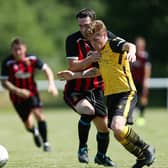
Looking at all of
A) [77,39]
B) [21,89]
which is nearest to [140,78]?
[21,89]

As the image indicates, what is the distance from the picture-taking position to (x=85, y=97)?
35.4 ft

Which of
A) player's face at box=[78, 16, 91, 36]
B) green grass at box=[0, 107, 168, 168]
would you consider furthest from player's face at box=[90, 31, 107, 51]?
green grass at box=[0, 107, 168, 168]

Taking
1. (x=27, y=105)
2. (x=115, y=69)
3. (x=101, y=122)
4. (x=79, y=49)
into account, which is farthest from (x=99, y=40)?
(x=27, y=105)

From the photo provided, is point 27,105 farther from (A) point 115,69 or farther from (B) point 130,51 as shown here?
(B) point 130,51

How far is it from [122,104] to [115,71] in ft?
1.39

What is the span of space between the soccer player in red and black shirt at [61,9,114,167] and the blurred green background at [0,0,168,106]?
76.4 feet

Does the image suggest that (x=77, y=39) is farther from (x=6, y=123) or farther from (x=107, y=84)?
(x=6, y=123)

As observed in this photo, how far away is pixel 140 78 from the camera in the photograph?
2098cm

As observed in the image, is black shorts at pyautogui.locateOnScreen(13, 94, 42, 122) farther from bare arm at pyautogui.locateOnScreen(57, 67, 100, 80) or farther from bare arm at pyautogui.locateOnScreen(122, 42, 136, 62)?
bare arm at pyautogui.locateOnScreen(122, 42, 136, 62)

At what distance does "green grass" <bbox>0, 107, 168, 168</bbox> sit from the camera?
1058 cm

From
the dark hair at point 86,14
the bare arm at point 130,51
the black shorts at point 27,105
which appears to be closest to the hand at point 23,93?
the black shorts at point 27,105

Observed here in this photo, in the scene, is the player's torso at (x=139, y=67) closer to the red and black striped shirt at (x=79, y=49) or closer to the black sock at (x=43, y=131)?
the black sock at (x=43, y=131)

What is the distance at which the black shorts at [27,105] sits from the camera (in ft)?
46.9

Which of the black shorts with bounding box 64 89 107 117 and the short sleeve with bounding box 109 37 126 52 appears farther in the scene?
the black shorts with bounding box 64 89 107 117
